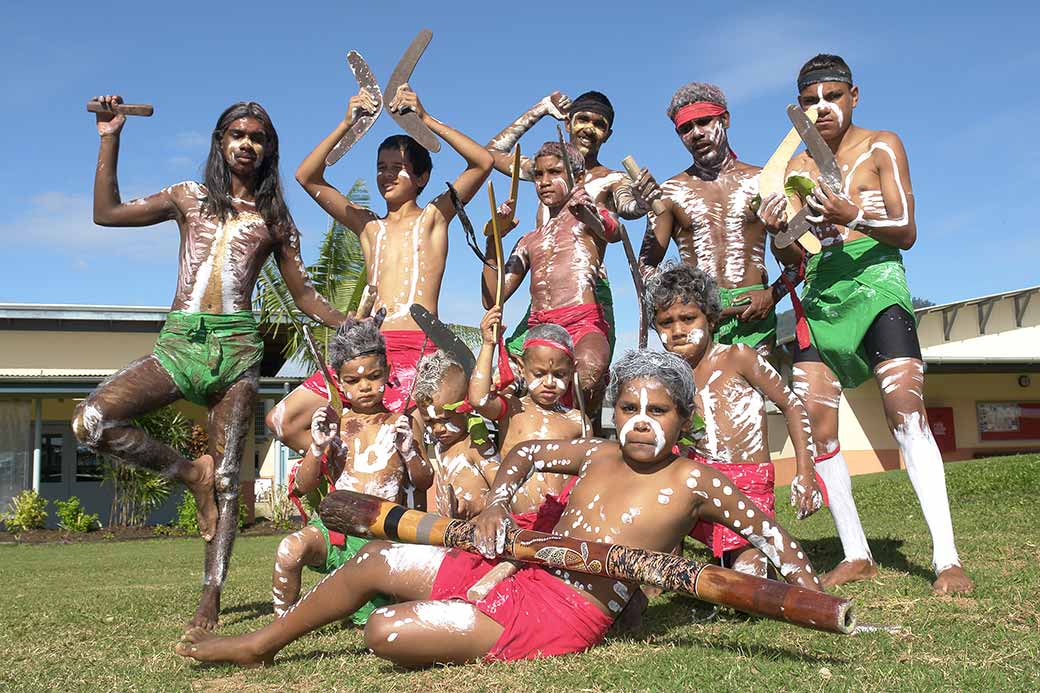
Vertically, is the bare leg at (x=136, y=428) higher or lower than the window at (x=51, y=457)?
higher

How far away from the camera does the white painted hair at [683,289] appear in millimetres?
4266

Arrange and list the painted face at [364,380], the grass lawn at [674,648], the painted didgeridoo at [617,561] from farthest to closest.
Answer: the painted face at [364,380] → the grass lawn at [674,648] → the painted didgeridoo at [617,561]

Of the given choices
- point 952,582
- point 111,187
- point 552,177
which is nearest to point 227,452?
point 111,187

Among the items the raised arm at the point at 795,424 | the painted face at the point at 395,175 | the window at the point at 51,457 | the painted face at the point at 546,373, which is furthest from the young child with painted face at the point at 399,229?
the window at the point at 51,457

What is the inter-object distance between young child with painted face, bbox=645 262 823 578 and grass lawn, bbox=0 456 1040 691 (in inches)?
26.0

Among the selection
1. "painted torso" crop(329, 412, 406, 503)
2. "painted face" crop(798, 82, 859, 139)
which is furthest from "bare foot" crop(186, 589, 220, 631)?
"painted face" crop(798, 82, 859, 139)

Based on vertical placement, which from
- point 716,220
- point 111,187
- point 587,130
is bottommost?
point 716,220

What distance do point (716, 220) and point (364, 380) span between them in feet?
6.80

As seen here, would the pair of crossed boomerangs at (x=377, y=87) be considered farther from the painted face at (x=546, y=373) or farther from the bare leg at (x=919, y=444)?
the bare leg at (x=919, y=444)

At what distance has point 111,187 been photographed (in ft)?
16.0

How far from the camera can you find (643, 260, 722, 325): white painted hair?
427cm

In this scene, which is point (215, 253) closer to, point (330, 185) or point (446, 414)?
point (330, 185)

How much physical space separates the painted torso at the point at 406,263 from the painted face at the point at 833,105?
217 centimetres

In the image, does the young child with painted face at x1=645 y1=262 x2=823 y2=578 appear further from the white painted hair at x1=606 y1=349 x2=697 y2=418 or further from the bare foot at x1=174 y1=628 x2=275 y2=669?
the bare foot at x1=174 y1=628 x2=275 y2=669
